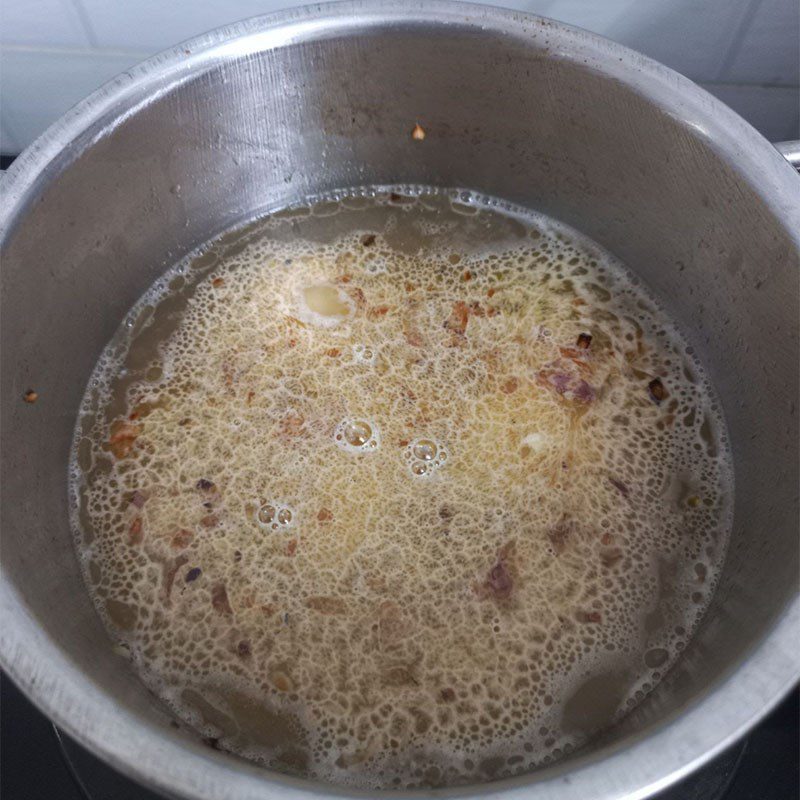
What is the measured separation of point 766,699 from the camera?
58 cm

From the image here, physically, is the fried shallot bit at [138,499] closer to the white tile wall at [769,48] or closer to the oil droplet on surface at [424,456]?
the oil droplet on surface at [424,456]

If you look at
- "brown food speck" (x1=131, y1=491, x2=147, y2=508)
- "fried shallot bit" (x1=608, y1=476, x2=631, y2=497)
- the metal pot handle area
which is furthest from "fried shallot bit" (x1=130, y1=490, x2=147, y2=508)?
the metal pot handle area

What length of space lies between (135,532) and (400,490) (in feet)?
0.92

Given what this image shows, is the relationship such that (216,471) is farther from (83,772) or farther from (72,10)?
(72,10)

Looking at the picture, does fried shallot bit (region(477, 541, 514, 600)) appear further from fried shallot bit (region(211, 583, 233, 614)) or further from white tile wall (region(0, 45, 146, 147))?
white tile wall (region(0, 45, 146, 147))

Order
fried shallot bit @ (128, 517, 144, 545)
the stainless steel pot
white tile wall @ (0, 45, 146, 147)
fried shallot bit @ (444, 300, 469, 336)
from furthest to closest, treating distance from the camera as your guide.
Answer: white tile wall @ (0, 45, 146, 147)
fried shallot bit @ (444, 300, 469, 336)
fried shallot bit @ (128, 517, 144, 545)
the stainless steel pot

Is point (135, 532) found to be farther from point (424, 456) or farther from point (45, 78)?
point (45, 78)

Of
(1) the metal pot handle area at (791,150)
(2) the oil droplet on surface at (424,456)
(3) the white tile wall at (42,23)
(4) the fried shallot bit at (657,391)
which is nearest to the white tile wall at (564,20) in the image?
(3) the white tile wall at (42,23)

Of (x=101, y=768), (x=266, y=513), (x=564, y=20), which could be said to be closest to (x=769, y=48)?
(x=564, y=20)

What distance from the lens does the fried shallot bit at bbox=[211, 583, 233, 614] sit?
2.74 feet

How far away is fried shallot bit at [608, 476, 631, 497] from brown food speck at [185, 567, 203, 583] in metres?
0.44

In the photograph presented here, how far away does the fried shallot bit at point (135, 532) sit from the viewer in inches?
34.6

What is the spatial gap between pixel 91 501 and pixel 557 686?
0.52m

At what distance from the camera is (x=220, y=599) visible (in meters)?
0.84
